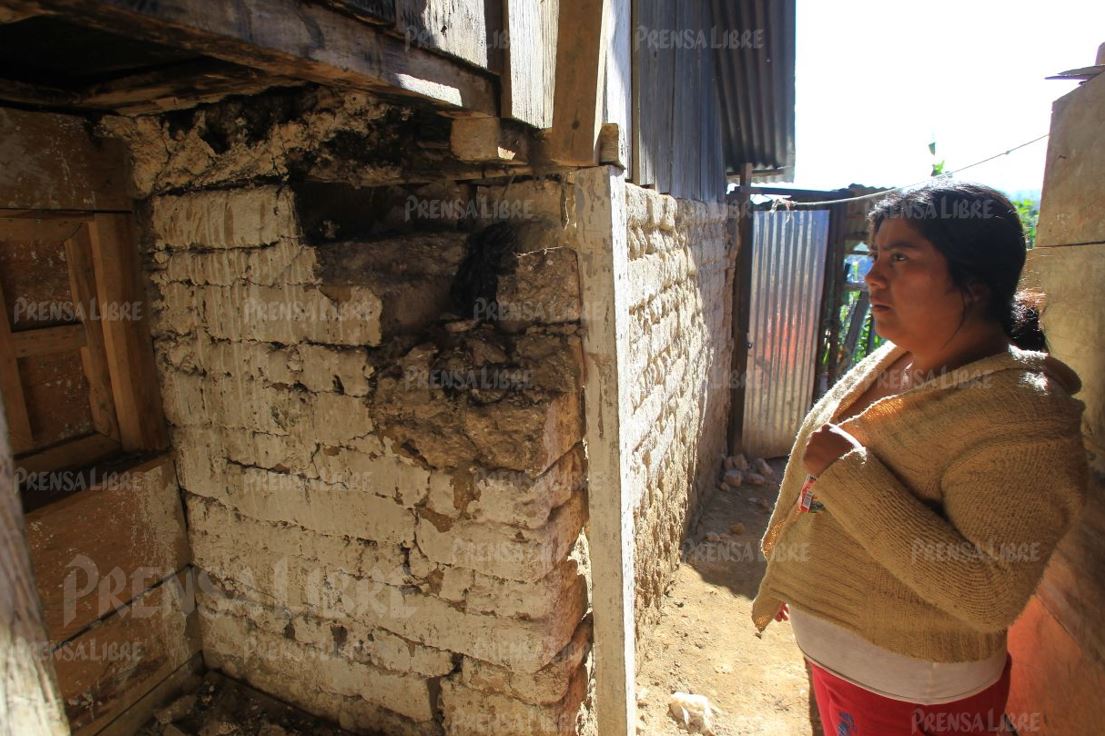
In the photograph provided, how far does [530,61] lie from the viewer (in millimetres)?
1946

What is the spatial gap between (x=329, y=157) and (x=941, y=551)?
2188 millimetres

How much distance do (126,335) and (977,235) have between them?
312 centimetres

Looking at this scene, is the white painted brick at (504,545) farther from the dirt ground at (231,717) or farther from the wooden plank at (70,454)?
the wooden plank at (70,454)

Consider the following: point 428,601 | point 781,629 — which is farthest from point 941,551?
point 781,629

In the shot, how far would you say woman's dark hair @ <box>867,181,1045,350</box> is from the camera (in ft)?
4.84

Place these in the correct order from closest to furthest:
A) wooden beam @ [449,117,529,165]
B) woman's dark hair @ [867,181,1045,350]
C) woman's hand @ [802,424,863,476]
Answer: woman's dark hair @ [867,181,1045,350]
woman's hand @ [802,424,863,476]
wooden beam @ [449,117,529,165]

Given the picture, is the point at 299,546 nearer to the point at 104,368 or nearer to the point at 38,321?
the point at 104,368

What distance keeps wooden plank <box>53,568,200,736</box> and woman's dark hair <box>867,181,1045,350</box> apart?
10.9 ft

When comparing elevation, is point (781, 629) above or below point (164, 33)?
below

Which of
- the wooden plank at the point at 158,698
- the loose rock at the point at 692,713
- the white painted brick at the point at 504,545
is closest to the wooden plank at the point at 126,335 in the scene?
the wooden plank at the point at 158,698

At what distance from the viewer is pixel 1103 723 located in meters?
1.78

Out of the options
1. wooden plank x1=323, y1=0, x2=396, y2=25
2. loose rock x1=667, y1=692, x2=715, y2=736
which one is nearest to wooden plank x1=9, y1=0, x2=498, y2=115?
wooden plank x1=323, y1=0, x2=396, y2=25

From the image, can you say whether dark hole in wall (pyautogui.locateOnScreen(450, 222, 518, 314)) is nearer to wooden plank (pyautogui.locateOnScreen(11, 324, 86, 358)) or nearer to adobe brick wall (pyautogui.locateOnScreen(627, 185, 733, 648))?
adobe brick wall (pyautogui.locateOnScreen(627, 185, 733, 648))
